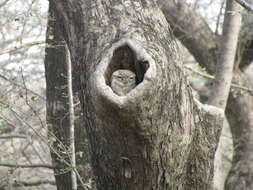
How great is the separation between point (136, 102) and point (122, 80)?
0.21m

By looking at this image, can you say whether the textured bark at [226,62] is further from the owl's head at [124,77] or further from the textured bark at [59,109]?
the owl's head at [124,77]

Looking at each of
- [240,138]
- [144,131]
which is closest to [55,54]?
[144,131]

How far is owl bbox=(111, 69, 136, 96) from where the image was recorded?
71.5 inches

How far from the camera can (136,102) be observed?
1.67 metres

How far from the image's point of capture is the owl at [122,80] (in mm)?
1815

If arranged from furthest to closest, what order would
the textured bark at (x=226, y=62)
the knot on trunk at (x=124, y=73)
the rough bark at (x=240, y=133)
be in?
1. the rough bark at (x=240, y=133)
2. the textured bark at (x=226, y=62)
3. the knot on trunk at (x=124, y=73)

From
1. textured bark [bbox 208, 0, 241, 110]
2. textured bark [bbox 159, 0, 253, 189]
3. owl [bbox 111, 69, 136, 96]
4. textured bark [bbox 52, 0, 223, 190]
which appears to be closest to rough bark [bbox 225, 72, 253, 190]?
textured bark [bbox 159, 0, 253, 189]

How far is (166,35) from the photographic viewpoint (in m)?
2.07

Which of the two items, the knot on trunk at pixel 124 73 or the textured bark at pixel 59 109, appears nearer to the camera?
the knot on trunk at pixel 124 73

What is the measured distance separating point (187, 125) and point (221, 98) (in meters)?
2.02

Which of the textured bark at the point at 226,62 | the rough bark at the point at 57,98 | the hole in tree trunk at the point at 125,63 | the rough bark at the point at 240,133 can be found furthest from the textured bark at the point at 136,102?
the rough bark at the point at 240,133

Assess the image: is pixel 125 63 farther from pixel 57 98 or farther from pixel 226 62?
pixel 226 62

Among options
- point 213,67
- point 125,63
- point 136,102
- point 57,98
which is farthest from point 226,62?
point 136,102

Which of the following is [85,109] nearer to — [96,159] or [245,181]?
[96,159]
